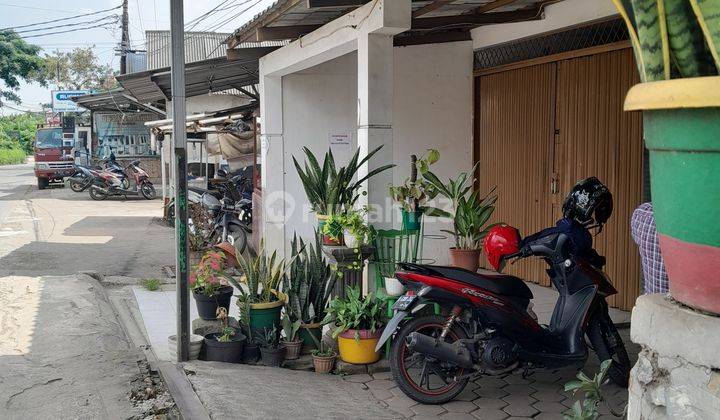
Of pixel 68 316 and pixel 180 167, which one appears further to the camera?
pixel 68 316

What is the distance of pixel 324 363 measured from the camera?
481cm

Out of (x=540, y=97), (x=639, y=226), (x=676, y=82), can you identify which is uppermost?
(x=540, y=97)

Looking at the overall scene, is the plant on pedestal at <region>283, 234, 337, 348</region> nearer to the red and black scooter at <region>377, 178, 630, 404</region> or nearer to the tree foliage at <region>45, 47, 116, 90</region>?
the red and black scooter at <region>377, 178, 630, 404</region>

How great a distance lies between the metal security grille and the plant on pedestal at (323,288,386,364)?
3179mm

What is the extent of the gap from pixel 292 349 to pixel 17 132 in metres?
59.1

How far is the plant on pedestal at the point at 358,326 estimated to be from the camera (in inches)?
188

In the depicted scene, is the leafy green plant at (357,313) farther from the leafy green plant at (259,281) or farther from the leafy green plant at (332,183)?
the leafy green plant at (332,183)

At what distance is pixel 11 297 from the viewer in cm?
691

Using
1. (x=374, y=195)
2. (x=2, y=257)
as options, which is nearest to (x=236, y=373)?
(x=374, y=195)

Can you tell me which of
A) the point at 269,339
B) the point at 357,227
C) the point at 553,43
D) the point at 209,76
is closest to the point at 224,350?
the point at 269,339

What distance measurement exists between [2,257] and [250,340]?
21.5ft

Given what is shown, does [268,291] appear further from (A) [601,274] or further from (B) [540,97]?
(B) [540,97]

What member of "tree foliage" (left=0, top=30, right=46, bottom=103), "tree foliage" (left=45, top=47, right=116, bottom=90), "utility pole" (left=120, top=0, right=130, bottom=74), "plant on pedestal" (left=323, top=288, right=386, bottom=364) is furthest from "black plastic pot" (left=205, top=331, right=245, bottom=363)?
"tree foliage" (left=45, top=47, right=116, bottom=90)

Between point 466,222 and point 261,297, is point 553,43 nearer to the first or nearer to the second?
point 466,222
